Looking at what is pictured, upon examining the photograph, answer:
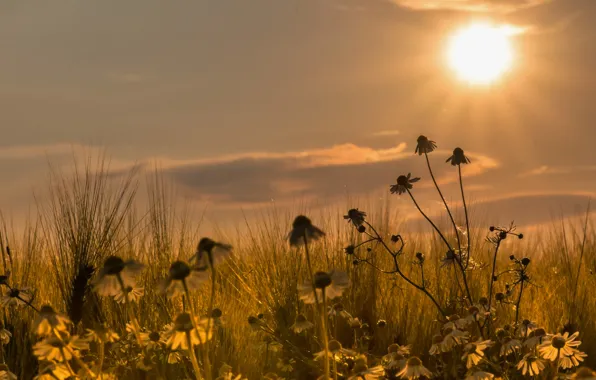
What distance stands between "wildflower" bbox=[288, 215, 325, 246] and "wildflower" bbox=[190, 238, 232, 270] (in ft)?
0.50

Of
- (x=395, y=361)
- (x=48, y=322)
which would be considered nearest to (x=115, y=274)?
(x=48, y=322)

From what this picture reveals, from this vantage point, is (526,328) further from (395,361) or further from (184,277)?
(184,277)

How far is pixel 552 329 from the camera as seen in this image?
15.8 feet

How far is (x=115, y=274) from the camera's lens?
174 centimetres

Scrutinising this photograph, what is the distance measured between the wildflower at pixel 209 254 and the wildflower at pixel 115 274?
5.5 inches

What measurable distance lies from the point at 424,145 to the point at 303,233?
6.67 feet

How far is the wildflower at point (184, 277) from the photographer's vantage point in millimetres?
1639

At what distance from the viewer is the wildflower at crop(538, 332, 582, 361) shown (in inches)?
99.4

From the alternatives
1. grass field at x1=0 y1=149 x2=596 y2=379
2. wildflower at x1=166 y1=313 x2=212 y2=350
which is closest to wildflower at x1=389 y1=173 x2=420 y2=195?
grass field at x1=0 y1=149 x2=596 y2=379

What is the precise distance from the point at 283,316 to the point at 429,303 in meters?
1.02

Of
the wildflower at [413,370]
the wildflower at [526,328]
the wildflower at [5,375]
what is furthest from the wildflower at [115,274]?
the wildflower at [526,328]

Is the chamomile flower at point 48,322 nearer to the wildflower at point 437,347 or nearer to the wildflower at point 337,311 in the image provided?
the wildflower at point 437,347

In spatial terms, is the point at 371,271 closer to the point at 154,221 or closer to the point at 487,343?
the point at 154,221

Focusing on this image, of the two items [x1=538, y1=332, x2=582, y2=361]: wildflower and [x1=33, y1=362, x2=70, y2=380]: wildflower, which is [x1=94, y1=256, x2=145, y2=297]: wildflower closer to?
[x1=33, y1=362, x2=70, y2=380]: wildflower
